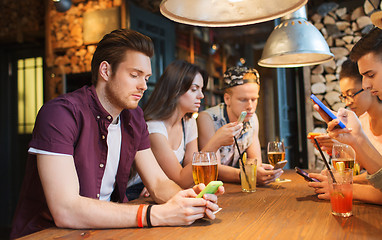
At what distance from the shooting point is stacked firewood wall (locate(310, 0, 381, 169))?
15.2 feet

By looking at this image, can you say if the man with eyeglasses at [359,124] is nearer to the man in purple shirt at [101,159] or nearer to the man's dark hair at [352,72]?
the man in purple shirt at [101,159]

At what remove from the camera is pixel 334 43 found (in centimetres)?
474

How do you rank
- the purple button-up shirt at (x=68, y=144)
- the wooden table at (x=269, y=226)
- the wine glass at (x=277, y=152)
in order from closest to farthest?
the wooden table at (x=269, y=226) → the purple button-up shirt at (x=68, y=144) → the wine glass at (x=277, y=152)

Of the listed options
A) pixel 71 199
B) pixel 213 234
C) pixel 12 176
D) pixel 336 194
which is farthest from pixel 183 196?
pixel 12 176

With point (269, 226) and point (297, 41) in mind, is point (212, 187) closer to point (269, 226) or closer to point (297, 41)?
point (269, 226)

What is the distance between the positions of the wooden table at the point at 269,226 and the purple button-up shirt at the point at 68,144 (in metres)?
0.35

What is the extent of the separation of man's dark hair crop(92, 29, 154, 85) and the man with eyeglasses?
3.08ft

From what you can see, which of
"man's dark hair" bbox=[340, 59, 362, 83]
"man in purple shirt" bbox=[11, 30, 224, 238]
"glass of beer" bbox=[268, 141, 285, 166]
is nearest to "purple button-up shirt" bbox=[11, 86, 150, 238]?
"man in purple shirt" bbox=[11, 30, 224, 238]

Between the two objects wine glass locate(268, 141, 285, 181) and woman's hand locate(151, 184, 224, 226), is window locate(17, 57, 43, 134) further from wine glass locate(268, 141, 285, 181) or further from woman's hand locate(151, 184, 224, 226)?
woman's hand locate(151, 184, 224, 226)

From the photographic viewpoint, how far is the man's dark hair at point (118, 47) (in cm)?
170

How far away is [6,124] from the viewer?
501cm

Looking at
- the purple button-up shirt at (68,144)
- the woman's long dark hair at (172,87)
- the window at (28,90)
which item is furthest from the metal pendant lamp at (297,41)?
the window at (28,90)

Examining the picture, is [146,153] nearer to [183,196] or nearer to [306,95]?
[183,196]

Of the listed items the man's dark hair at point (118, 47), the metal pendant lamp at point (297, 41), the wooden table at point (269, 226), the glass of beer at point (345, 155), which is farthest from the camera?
the metal pendant lamp at point (297, 41)
